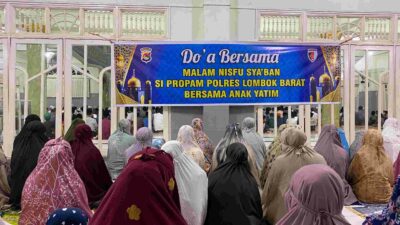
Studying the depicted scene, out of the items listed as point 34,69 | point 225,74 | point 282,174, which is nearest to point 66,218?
point 282,174

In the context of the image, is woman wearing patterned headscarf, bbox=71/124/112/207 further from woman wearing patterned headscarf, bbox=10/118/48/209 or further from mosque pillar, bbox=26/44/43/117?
mosque pillar, bbox=26/44/43/117

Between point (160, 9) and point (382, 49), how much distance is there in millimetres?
2874

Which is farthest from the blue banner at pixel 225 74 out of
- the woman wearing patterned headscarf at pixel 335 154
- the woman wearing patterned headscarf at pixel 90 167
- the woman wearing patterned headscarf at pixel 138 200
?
the woman wearing patterned headscarf at pixel 138 200

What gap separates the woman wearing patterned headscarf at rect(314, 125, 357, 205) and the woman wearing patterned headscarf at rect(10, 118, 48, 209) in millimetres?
2680

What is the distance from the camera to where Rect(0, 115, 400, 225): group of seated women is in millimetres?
1918

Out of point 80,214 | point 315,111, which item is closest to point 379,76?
point 315,111

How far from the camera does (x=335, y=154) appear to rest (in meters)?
4.51

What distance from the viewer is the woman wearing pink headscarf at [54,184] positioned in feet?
9.46

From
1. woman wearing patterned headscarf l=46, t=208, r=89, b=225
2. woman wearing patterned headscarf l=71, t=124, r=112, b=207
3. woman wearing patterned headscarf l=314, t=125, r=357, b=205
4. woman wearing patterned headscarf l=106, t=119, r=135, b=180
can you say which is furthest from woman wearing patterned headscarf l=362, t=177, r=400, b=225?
woman wearing patterned headscarf l=106, t=119, r=135, b=180

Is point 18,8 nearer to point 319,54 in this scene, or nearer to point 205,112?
point 205,112

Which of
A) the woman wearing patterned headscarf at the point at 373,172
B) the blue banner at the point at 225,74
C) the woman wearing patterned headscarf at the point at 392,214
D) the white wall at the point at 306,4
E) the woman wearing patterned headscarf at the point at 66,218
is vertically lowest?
the woman wearing patterned headscarf at the point at 373,172

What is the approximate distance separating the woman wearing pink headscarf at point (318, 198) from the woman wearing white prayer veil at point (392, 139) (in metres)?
3.44

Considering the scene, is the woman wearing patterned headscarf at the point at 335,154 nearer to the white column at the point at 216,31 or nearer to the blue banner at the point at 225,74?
the blue banner at the point at 225,74

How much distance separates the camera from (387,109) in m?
6.29
